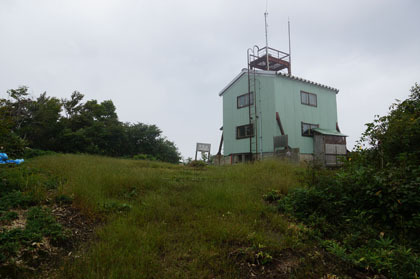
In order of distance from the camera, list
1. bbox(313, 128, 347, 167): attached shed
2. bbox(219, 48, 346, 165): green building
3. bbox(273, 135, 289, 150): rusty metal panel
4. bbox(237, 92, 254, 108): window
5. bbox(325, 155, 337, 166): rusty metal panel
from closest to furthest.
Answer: bbox(273, 135, 289, 150): rusty metal panel → bbox(325, 155, 337, 166): rusty metal panel → bbox(313, 128, 347, 167): attached shed → bbox(219, 48, 346, 165): green building → bbox(237, 92, 254, 108): window

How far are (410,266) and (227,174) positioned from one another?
16.9ft

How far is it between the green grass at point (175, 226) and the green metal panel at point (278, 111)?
932 centimetres

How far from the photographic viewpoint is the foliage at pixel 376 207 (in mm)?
3063

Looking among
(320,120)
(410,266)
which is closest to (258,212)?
(410,266)

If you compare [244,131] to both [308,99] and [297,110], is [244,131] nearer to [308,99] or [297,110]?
[297,110]

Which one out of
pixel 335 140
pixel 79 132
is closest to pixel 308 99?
pixel 335 140

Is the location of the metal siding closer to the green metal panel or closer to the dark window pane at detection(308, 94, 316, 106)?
the green metal panel

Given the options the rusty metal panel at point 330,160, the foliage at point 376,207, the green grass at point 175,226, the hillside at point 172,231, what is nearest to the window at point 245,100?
the rusty metal panel at point 330,160

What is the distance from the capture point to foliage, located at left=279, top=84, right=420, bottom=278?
3063 millimetres

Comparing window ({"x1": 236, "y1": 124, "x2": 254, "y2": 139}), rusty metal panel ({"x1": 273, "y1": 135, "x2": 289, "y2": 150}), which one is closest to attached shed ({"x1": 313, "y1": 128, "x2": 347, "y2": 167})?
rusty metal panel ({"x1": 273, "y1": 135, "x2": 289, "y2": 150})

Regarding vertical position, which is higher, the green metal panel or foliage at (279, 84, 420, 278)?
the green metal panel

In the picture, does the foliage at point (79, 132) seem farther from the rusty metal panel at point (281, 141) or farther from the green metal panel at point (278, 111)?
the rusty metal panel at point (281, 141)

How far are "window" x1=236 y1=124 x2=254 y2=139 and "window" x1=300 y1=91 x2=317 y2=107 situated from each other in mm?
3854

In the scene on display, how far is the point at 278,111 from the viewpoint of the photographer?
15320 mm
